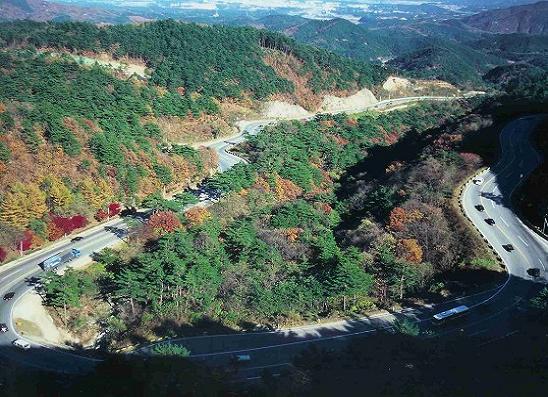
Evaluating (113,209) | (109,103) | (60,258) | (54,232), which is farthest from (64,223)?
(109,103)

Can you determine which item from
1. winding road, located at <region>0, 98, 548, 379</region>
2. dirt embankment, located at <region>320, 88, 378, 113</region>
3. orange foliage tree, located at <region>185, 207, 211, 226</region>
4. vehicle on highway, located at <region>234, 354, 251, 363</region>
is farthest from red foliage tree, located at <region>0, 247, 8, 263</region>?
dirt embankment, located at <region>320, 88, 378, 113</region>

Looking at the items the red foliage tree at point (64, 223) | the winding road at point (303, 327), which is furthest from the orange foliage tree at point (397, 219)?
the red foliage tree at point (64, 223)

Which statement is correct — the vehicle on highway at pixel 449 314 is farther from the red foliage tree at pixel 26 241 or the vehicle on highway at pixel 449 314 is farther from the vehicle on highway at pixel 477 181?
the red foliage tree at pixel 26 241

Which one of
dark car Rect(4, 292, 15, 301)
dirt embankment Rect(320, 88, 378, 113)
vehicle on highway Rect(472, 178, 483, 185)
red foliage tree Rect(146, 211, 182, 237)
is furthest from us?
dirt embankment Rect(320, 88, 378, 113)

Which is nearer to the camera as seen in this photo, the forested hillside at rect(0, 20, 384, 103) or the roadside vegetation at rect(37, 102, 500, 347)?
the roadside vegetation at rect(37, 102, 500, 347)

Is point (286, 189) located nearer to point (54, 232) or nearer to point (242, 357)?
point (54, 232)

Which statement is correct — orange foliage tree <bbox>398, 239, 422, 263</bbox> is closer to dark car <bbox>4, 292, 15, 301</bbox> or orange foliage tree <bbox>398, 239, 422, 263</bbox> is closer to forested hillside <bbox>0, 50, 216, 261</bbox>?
forested hillside <bbox>0, 50, 216, 261</bbox>
